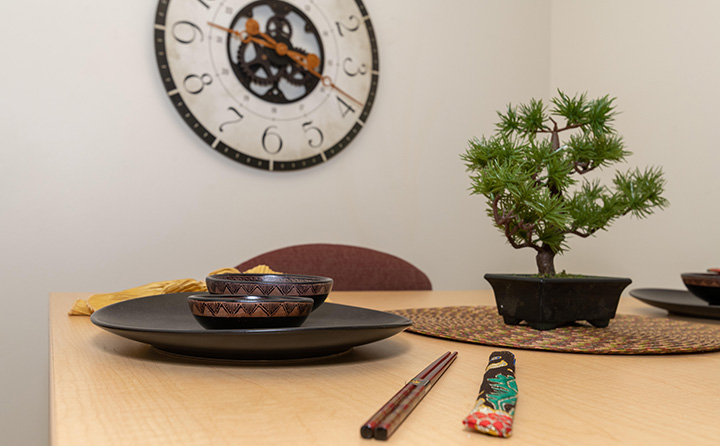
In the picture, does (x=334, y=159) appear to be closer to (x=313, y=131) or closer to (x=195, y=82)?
(x=313, y=131)

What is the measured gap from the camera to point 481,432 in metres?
0.32

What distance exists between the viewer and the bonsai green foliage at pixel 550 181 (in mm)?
706

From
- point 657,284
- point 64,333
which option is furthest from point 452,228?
point 64,333

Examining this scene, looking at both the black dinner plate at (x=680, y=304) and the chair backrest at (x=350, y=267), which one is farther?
the chair backrest at (x=350, y=267)

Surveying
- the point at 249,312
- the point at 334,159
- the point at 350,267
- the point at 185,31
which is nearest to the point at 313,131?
the point at 334,159

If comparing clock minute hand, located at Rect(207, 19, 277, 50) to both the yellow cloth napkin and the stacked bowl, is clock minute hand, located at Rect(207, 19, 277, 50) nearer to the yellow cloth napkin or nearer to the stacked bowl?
the yellow cloth napkin

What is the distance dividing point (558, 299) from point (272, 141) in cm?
173

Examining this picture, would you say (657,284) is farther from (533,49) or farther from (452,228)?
(533,49)

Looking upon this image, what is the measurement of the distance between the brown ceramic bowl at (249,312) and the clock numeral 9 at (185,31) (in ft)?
6.17

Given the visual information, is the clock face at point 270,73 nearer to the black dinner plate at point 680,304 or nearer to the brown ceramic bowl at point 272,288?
the black dinner plate at point 680,304

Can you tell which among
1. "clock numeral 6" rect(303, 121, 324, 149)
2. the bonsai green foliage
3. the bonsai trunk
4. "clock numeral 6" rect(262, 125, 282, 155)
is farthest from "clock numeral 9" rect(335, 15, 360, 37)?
the bonsai trunk

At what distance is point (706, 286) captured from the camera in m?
1.02

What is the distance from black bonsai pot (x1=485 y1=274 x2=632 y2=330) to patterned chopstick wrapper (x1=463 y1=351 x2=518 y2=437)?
→ 0.29 meters

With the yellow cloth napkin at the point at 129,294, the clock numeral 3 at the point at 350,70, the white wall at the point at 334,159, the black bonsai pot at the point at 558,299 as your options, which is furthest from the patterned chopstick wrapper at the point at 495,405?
the clock numeral 3 at the point at 350,70
